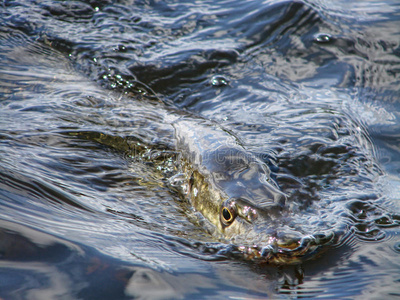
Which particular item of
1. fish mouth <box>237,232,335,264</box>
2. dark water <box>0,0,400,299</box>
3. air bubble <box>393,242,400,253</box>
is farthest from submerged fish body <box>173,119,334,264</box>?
air bubble <box>393,242,400,253</box>

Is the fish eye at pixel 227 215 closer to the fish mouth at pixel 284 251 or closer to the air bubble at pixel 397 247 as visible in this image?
the fish mouth at pixel 284 251

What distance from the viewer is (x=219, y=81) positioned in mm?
5824

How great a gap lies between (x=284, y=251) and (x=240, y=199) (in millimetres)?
552

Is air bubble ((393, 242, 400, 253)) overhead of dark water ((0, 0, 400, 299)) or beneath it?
overhead

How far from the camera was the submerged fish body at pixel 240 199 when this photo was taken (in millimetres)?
2791

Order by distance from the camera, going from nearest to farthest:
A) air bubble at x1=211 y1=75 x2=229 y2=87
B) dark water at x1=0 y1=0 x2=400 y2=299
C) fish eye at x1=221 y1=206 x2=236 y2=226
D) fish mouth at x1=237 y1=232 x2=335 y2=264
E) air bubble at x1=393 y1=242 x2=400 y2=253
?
1. dark water at x1=0 y1=0 x2=400 y2=299
2. fish mouth at x1=237 y1=232 x2=335 y2=264
3. air bubble at x1=393 y1=242 x2=400 y2=253
4. fish eye at x1=221 y1=206 x2=236 y2=226
5. air bubble at x1=211 y1=75 x2=229 y2=87

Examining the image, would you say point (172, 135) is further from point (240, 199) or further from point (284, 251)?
point (284, 251)

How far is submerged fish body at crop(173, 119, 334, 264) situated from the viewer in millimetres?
2791

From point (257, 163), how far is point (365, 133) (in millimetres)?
1726

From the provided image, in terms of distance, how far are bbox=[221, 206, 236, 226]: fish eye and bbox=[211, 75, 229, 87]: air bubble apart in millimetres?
2804

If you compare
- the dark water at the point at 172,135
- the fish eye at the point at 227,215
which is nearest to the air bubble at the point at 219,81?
the dark water at the point at 172,135

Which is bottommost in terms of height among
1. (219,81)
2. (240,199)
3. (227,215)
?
(219,81)

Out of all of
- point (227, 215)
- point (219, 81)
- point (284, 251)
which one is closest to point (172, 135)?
point (219, 81)

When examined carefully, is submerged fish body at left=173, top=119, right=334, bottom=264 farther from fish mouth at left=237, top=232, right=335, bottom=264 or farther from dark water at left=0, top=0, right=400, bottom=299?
dark water at left=0, top=0, right=400, bottom=299
